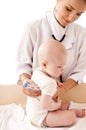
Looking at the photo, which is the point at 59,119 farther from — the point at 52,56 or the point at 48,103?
the point at 52,56

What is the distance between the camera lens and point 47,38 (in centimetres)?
145

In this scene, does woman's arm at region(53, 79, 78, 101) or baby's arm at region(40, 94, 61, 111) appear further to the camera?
woman's arm at region(53, 79, 78, 101)

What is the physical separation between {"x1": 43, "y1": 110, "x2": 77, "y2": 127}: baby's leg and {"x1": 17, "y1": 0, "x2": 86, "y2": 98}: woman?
0.12 m

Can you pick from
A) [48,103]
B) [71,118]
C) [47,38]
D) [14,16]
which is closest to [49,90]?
[48,103]

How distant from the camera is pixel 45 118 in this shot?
1.33 metres

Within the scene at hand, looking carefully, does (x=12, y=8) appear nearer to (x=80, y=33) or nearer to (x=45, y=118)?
(x=80, y=33)

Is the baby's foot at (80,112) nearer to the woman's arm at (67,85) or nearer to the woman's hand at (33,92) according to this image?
the woman's arm at (67,85)

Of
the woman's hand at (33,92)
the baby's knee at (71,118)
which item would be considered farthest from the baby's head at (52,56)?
the baby's knee at (71,118)

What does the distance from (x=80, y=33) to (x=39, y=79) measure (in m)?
0.38

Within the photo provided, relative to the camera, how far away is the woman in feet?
4.76

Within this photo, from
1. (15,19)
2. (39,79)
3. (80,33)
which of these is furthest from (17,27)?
(39,79)

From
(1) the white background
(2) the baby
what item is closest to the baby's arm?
(2) the baby

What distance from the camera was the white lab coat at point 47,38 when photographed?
146 centimetres

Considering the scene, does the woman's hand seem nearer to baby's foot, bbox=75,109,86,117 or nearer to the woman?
the woman
